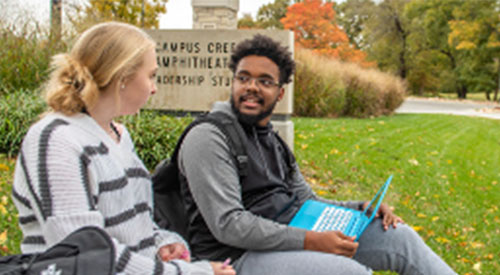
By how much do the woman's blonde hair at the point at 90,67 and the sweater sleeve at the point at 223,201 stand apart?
51 cm

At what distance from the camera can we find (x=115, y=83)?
5.15 feet

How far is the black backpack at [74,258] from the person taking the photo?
117 cm

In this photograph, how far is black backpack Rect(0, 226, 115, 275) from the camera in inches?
46.1

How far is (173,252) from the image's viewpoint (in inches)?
73.4

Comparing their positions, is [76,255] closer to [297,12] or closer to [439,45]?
[297,12]

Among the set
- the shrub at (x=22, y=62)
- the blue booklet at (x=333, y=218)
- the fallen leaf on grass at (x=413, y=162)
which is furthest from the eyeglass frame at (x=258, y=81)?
the fallen leaf on grass at (x=413, y=162)

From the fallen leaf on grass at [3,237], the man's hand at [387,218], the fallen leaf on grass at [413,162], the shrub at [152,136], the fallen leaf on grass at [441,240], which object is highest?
the man's hand at [387,218]

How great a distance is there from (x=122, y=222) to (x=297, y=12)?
2955 cm

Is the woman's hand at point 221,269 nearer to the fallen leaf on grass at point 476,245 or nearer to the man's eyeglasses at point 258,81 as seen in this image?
the man's eyeglasses at point 258,81

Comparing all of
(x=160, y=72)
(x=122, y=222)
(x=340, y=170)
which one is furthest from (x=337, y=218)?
(x=160, y=72)

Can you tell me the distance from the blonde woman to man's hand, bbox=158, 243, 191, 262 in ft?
0.57

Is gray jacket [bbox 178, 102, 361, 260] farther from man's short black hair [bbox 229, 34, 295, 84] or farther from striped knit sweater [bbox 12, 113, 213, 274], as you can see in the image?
man's short black hair [bbox 229, 34, 295, 84]

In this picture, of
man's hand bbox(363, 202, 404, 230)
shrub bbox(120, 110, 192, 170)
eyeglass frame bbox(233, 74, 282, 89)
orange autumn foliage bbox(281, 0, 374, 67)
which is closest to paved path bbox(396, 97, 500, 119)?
orange autumn foliage bbox(281, 0, 374, 67)

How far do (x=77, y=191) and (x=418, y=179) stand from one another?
20.6 feet
